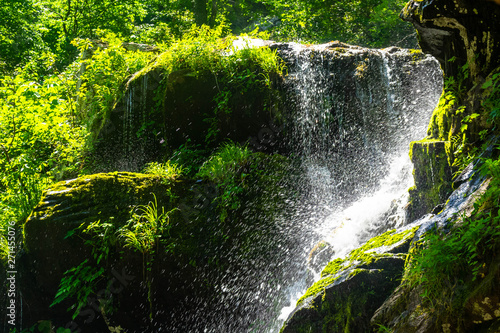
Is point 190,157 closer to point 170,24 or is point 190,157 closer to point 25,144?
point 25,144

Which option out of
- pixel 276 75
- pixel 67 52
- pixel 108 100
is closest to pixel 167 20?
pixel 67 52

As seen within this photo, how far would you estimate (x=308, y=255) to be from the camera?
→ 544 cm

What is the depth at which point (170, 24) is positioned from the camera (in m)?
15.0

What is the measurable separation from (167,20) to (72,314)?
14781mm

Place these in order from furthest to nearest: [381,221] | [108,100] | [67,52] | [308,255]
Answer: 1. [67,52]
2. [108,100]
3. [308,255]
4. [381,221]

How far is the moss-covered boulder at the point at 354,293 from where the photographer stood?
304cm

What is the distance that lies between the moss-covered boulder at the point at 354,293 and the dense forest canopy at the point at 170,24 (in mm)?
10313

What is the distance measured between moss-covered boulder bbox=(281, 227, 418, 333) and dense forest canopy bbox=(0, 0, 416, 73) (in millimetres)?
10313

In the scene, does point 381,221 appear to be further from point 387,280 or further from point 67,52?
point 67,52

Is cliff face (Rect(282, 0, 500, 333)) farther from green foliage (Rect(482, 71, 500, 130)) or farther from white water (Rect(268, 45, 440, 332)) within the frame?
white water (Rect(268, 45, 440, 332))

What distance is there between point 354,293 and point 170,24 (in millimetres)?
14026

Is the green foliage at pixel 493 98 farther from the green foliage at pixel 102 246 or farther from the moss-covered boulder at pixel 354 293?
the green foliage at pixel 102 246

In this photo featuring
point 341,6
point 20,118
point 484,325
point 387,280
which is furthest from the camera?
point 341,6

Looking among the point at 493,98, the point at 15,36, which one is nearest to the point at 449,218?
the point at 493,98
